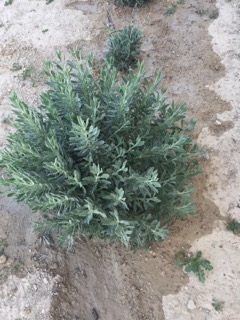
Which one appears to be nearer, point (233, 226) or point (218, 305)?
point (218, 305)

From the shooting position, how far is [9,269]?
3.42m

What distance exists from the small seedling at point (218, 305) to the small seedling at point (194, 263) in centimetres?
21

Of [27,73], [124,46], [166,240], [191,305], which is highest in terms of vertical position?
[124,46]

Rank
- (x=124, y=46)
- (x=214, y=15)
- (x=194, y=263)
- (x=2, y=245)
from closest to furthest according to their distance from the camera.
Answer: (x=194, y=263), (x=2, y=245), (x=124, y=46), (x=214, y=15)

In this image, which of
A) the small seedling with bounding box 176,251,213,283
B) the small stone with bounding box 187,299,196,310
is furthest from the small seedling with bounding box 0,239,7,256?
the small stone with bounding box 187,299,196,310

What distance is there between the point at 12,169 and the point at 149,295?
1.78m

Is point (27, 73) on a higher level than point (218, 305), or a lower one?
higher

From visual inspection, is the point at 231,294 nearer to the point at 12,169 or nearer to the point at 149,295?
the point at 149,295

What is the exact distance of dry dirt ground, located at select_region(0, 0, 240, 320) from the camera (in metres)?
3.26

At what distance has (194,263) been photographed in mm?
3396

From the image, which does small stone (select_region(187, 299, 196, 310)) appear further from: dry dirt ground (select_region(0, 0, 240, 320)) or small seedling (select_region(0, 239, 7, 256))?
small seedling (select_region(0, 239, 7, 256))

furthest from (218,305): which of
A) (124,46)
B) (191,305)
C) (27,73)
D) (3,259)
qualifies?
(27,73)

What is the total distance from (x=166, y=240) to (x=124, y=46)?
112 inches

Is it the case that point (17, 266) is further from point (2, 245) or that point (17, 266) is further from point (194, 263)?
point (194, 263)
